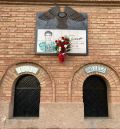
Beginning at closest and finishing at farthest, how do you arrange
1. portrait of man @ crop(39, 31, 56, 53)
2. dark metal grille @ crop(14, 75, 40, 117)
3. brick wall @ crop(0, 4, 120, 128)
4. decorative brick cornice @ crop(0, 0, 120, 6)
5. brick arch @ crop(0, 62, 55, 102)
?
brick arch @ crop(0, 62, 55, 102), brick wall @ crop(0, 4, 120, 128), dark metal grille @ crop(14, 75, 40, 117), portrait of man @ crop(39, 31, 56, 53), decorative brick cornice @ crop(0, 0, 120, 6)

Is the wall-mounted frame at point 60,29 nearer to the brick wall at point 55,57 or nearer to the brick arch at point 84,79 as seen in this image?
the brick wall at point 55,57

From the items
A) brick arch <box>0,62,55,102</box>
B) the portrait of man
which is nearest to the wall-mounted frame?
the portrait of man

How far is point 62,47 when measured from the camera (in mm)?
8102

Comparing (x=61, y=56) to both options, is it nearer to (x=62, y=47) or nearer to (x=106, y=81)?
(x=62, y=47)

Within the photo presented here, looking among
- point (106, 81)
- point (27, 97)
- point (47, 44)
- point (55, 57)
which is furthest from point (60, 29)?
point (27, 97)

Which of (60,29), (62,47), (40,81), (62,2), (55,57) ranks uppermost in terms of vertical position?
(62,2)

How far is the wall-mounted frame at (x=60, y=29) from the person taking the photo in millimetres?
8281

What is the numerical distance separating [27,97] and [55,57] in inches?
62.9

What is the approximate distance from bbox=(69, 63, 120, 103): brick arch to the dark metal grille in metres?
1.21

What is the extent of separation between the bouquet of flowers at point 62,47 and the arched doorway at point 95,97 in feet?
3.84

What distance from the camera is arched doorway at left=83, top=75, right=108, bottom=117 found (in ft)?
26.9

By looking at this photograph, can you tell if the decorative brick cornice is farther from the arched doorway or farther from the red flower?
the arched doorway

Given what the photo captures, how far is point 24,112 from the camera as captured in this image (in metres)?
8.13

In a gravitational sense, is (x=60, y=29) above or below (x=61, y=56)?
above
